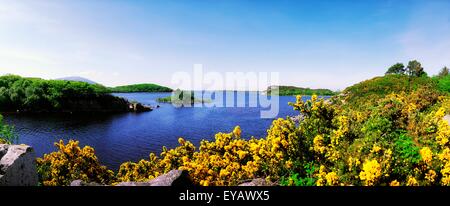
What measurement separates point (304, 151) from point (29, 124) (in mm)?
76315

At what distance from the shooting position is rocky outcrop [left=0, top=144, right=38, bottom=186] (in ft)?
24.0

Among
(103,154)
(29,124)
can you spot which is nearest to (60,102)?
(29,124)

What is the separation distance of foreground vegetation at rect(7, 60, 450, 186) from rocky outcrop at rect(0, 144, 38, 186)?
17.8 feet

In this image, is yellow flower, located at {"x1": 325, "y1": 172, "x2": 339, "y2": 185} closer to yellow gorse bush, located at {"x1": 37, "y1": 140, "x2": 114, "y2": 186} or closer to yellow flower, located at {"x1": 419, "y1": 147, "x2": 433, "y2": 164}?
yellow flower, located at {"x1": 419, "y1": 147, "x2": 433, "y2": 164}

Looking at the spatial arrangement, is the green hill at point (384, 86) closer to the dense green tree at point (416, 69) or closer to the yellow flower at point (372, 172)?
the dense green tree at point (416, 69)

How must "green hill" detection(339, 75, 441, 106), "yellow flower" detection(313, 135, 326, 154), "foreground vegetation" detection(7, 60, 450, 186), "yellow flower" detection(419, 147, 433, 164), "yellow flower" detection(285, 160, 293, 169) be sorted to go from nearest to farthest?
"yellow flower" detection(419, 147, 433, 164) < "foreground vegetation" detection(7, 60, 450, 186) < "yellow flower" detection(313, 135, 326, 154) < "yellow flower" detection(285, 160, 293, 169) < "green hill" detection(339, 75, 441, 106)

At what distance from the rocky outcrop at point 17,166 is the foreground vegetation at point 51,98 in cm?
11151

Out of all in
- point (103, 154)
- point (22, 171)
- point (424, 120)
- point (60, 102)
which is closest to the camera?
point (22, 171)

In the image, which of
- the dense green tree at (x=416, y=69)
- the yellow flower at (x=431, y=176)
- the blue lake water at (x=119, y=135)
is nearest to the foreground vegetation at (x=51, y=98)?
the blue lake water at (x=119, y=135)

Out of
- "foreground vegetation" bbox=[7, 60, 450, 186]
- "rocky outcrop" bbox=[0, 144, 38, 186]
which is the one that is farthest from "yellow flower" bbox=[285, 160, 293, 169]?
"rocky outcrop" bbox=[0, 144, 38, 186]

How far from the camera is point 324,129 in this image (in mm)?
13062

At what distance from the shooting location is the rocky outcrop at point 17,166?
24.0 feet
